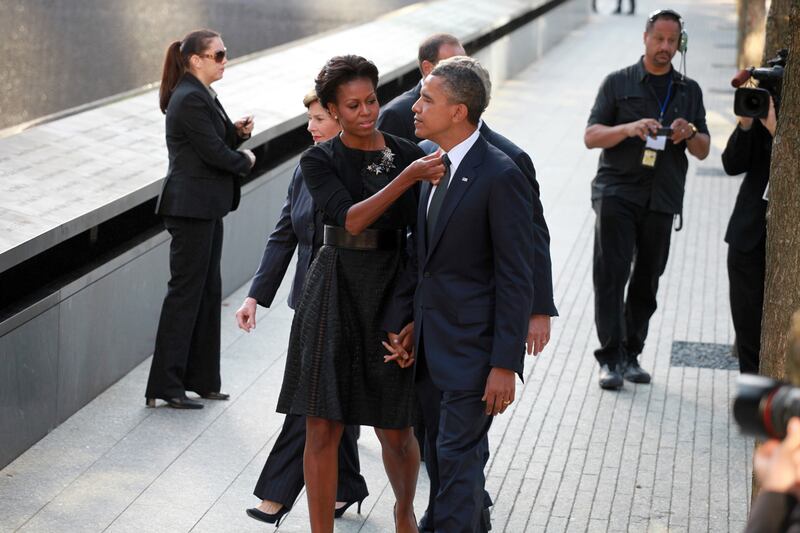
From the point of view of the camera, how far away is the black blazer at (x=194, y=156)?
7.39 meters

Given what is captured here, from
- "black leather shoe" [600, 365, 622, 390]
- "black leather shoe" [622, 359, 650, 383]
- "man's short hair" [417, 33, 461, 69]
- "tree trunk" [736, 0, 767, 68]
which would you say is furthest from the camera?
"tree trunk" [736, 0, 767, 68]

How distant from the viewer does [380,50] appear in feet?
50.9

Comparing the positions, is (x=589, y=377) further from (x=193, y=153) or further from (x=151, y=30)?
(x=151, y=30)

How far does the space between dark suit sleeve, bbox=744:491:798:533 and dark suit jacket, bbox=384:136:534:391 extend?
2.09 metres

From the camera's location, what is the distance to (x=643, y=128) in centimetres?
768

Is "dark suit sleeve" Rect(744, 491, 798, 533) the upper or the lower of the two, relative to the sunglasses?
lower

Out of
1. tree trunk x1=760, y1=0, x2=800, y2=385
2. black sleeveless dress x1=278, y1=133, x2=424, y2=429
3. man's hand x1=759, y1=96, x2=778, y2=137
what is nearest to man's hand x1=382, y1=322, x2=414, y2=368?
black sleeveless dress x1=278, y1=133, x2=424, y2=429

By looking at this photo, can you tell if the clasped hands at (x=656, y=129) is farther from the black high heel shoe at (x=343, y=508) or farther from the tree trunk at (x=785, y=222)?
the black high heel shoe at (x=343, y=508)

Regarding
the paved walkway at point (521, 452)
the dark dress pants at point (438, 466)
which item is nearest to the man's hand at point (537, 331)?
the dark dress pants at point (438, 466)

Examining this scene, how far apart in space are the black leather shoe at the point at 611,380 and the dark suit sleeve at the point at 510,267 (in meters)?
3.44

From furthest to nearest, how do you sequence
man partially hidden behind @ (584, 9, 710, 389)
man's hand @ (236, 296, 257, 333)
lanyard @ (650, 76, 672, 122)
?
lanyard @ (650, 76, 672, 122) < man partially hidden behind @ (584, 9, 710, 389) < man's hand @ (236, 296, 257, 333)

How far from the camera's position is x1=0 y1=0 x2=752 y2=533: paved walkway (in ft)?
20.1

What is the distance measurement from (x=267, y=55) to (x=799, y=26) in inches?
388

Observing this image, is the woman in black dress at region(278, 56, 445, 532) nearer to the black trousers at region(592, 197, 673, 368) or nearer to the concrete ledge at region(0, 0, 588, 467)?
the concrete ledge at region(0, 0, 588, 467)
